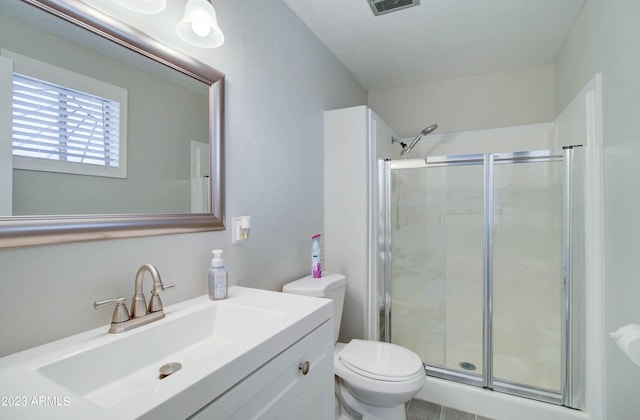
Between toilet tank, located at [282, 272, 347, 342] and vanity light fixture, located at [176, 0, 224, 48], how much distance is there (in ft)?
3.71

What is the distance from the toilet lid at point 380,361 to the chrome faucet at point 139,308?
980mm

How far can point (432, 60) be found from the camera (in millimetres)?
2391

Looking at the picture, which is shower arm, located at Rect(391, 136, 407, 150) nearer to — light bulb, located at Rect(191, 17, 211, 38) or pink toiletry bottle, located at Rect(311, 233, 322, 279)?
pink toiletry bottle, located at Rect(311, 233, 322, 279)

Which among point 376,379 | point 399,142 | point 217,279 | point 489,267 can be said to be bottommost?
point 376,379

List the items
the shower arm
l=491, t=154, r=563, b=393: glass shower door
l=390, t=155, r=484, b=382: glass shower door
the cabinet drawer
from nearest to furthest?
the cabinet drawer → l=491, t=154, r=563, b=393: glass shower door → l=390, t=155, r=484, b=382: glass shower door → the shower arm

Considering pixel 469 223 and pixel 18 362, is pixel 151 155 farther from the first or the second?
pixel 469 223

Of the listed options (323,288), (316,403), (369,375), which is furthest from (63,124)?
(369,375)

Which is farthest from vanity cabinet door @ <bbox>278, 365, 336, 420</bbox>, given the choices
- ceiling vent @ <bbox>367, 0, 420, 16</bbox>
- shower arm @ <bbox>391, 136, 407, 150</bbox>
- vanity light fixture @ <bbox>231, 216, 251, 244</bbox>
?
shower arm @ <bbox>391, 136, 407, 150</bbox>

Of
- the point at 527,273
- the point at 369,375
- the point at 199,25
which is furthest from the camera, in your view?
the point at 527,273

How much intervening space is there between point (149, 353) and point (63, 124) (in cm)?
66

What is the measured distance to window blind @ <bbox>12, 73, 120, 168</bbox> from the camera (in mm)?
731

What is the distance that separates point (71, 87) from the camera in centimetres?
83

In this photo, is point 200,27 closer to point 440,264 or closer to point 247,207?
point 247,207

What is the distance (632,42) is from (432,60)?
4.56 feet
